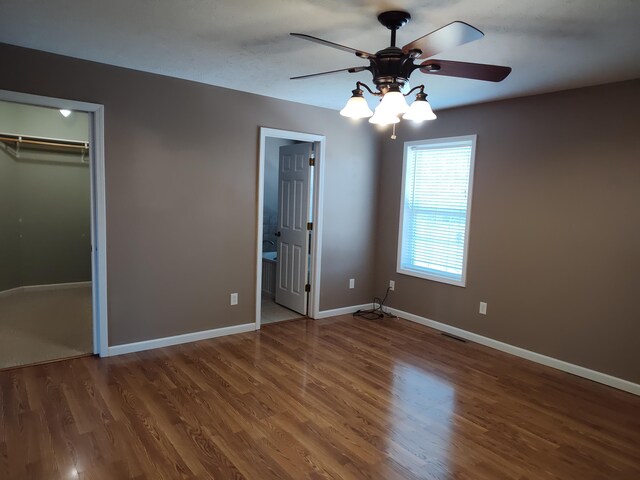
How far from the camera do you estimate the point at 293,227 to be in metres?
5.07

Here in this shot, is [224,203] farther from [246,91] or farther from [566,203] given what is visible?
[566,203]

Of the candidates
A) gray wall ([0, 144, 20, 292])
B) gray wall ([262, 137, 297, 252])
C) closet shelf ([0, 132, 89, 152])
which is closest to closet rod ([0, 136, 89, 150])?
closet shelf ([0, 132, 89, 152])

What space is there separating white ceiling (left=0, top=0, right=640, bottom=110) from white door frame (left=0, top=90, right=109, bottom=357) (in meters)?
0.40

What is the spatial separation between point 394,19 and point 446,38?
0.52 meters

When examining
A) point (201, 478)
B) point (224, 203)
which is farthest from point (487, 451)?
point (224, 203)

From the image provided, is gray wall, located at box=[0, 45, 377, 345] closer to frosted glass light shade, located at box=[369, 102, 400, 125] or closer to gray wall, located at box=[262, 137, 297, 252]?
gray wall, located at box=[262, 137, 297, 252]

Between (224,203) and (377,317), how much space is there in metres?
2.31

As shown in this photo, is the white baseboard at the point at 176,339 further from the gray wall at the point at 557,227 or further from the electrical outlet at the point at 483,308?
the electrical outlet at the point at 483,308

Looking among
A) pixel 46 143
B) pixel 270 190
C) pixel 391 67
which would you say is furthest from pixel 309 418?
pixel 46 143

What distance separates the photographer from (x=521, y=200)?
3906 mm

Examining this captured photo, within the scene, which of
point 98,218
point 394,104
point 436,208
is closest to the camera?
point 394,104

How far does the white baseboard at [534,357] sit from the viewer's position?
3.32 meters

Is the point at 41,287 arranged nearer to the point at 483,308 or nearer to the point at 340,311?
the point at 340,311

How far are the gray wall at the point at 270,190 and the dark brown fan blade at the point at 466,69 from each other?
4.47 metres
